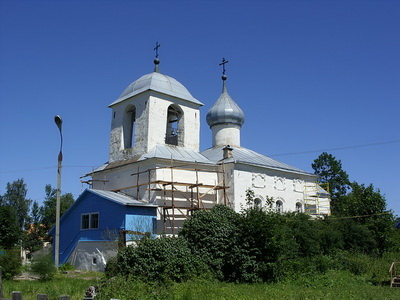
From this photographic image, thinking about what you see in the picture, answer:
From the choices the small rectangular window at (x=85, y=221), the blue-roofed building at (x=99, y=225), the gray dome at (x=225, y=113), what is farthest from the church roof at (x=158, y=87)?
the small rectangular window at (x=85, y=221)

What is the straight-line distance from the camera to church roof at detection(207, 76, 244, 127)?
1086 inches

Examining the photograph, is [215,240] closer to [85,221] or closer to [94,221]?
[94,221]

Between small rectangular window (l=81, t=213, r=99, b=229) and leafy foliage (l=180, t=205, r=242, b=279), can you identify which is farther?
small rectangular window (l=81, t=213, r=99, b=229)

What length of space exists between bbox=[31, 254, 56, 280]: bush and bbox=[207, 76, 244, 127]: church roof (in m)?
15.2

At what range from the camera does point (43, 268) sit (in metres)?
15.1

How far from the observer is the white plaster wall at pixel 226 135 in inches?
1074

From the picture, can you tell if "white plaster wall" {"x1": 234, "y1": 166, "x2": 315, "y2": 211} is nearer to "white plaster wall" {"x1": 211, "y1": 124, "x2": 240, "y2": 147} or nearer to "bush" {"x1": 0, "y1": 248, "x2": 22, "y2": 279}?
"white plaster wall" {"x1": 211, "y1": 124, "x2": 240, "y2": 147}

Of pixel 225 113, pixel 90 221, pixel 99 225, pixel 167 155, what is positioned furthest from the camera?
pixel 225 113

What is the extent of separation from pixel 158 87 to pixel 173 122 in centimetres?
259

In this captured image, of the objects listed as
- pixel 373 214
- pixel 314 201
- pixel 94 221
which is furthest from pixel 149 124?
pixel 373 214

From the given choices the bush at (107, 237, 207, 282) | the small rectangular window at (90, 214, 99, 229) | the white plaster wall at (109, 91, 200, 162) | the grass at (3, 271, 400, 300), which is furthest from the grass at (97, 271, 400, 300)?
the white plaster wall at (109, 91, 200, 162)

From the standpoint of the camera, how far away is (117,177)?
23.4 meters

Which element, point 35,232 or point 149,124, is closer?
Answer: point 149,124

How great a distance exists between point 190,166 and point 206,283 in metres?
9.33
